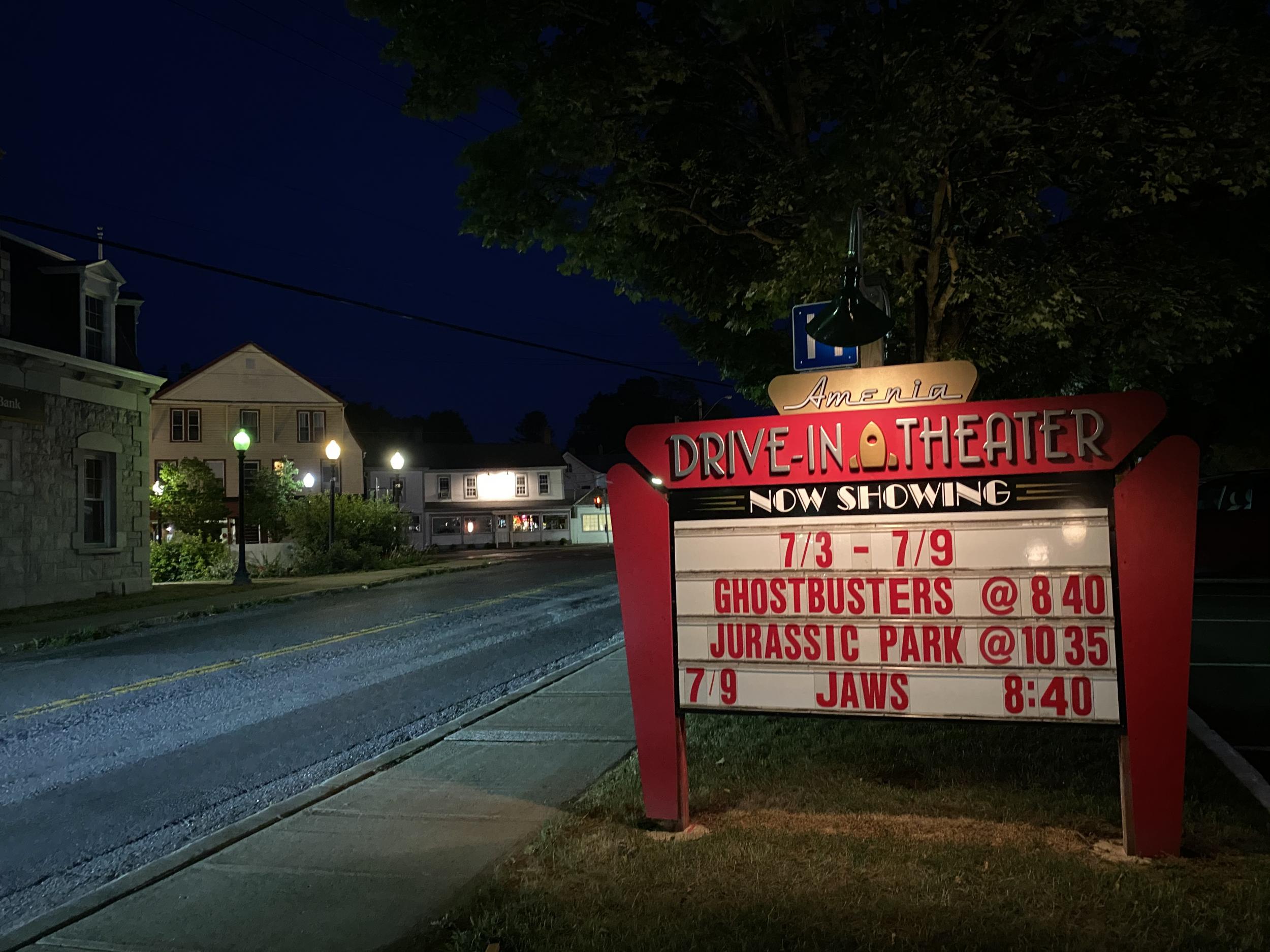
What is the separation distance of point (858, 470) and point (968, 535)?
65 centimetres

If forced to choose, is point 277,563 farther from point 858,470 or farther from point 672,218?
point 858,470

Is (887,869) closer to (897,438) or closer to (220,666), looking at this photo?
(897,438)

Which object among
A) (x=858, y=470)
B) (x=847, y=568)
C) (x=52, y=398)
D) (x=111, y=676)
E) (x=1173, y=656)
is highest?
(x=52, y=398)

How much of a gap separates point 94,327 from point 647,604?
21.7 metres

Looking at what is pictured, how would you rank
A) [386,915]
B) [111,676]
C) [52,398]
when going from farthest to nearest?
[52,398] < [111,676] < [386,915]

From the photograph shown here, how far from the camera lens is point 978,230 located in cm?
993

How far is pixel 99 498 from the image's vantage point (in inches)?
898

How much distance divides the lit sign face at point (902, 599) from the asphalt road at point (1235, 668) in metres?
2.76

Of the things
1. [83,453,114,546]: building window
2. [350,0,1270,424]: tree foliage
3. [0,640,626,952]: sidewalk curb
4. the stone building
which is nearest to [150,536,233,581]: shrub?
the stone building

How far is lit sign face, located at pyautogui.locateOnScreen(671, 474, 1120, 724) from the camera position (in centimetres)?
491

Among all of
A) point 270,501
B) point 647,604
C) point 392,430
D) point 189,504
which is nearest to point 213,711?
point 647,604

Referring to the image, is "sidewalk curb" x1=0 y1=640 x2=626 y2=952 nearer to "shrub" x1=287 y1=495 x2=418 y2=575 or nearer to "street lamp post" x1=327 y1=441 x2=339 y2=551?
"street lamp post" x1=327 y1=441 x2=339 y2=551

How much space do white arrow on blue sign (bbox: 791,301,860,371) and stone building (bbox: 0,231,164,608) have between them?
58.4 ft

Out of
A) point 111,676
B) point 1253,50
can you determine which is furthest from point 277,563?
point 1253,50
